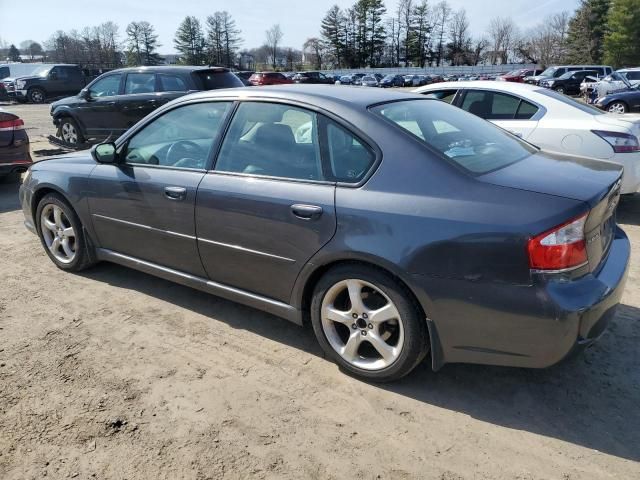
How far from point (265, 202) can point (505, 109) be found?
14.5 feet

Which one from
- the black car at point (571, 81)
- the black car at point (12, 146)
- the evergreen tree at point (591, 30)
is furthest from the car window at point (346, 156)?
the evergreen tree at point (591, 30)

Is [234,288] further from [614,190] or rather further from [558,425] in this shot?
[614,190]

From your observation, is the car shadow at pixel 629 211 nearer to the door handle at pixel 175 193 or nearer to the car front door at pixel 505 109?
the car front door at pixel 505 109

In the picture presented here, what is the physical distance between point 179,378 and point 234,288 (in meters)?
0.67

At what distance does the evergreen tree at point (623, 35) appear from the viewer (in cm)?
5412

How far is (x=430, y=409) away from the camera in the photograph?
8.69 feet

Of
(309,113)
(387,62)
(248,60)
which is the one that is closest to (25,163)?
(309,113)

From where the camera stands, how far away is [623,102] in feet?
55.3

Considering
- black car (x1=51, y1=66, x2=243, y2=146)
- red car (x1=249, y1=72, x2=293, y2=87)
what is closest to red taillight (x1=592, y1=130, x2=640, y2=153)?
black car (x1=51, y1=66, x2=243, y2=146)

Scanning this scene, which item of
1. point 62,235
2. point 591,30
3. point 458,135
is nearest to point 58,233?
point 62,235

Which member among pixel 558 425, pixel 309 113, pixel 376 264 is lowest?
pixel 558 425

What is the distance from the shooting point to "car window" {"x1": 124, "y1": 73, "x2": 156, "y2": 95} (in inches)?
380

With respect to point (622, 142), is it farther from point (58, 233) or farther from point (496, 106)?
point (58, 233)

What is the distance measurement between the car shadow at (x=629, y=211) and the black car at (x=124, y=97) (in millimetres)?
6808
